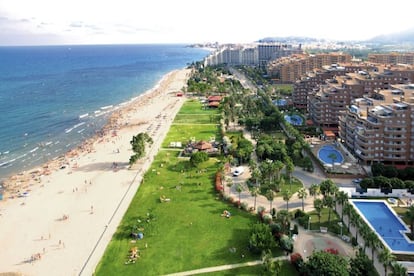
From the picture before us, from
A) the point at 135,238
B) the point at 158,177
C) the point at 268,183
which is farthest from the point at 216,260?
the point at 158,177

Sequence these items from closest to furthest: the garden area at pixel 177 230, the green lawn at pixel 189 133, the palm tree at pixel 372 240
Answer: the palm tree at pixel 372 240
the garden area at pixel 177 230
the green lawn at pixel 189 133

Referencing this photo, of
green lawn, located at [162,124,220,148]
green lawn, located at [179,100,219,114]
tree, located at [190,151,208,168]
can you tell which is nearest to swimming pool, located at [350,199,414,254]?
tree, located at [190,151,208,168]

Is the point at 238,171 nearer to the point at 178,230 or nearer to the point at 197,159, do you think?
the point at 197,159

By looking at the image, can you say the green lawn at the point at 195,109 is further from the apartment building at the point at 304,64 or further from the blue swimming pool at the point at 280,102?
the apartment building at the point at 304,64

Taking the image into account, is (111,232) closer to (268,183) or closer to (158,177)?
(158,177)

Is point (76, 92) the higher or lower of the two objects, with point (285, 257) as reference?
higher

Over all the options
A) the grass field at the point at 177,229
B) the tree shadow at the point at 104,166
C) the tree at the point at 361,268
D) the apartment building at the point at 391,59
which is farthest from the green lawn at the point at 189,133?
the apartment building at the point at 391,59

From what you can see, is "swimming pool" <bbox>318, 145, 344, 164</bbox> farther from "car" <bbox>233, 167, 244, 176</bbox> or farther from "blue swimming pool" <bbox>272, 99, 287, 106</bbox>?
"blue swimming pool" <bbox>272, 99, 287, 106</bbox>
